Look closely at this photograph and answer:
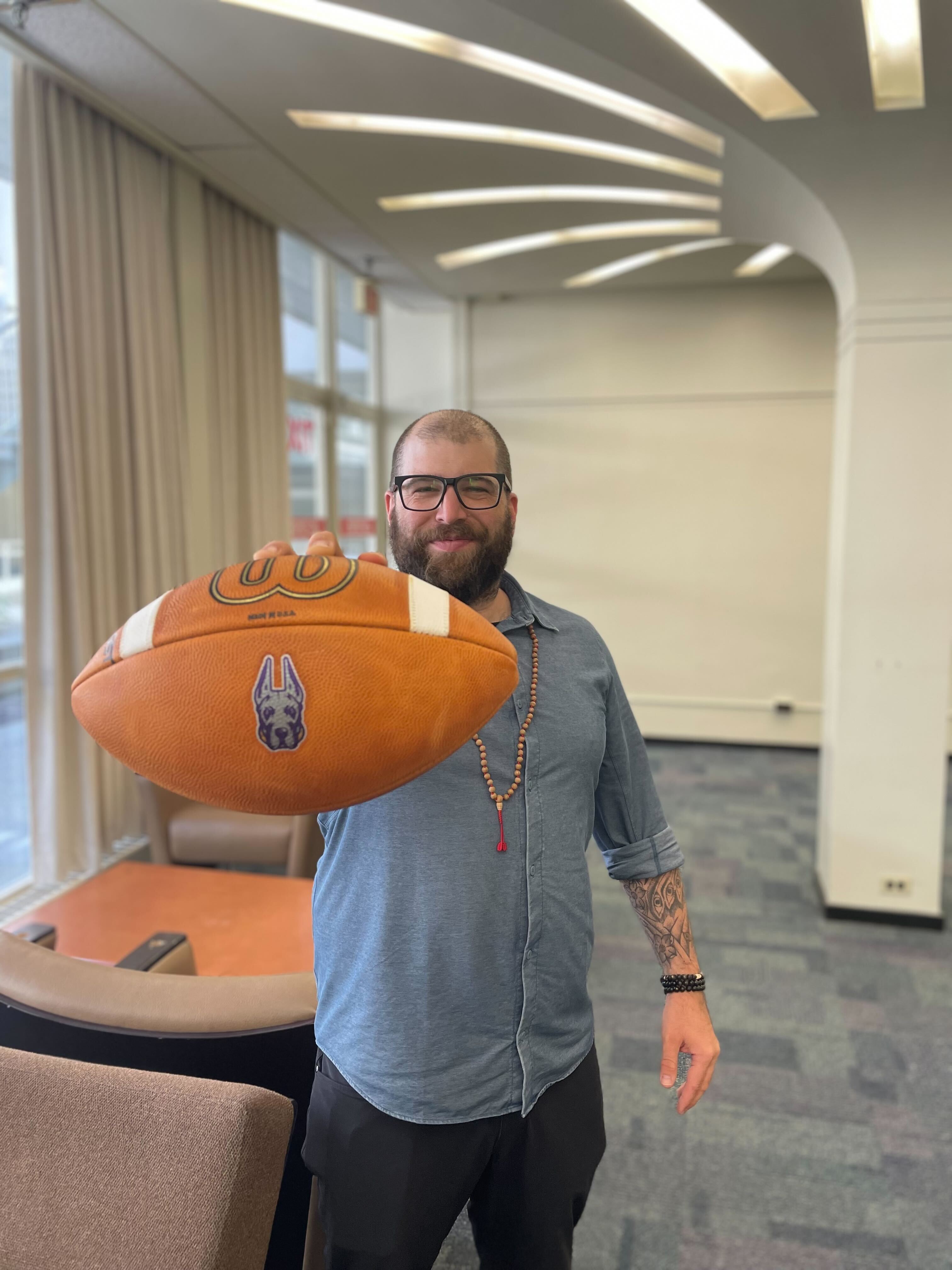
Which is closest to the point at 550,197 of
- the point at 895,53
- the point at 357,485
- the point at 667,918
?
the point at 895,53

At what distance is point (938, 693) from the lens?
3238 mm

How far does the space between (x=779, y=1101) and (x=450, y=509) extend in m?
2.14

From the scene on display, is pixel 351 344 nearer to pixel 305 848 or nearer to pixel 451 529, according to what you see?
pixel 305 848

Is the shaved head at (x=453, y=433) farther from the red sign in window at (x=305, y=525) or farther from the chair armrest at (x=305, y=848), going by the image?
the red sign in window at (x=305, y=525)

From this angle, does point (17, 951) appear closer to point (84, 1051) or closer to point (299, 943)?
point (84, 1051)

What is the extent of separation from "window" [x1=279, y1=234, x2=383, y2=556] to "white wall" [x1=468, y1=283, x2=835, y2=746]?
0.89m

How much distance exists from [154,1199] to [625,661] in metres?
5.68

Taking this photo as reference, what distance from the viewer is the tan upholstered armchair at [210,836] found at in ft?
10.9

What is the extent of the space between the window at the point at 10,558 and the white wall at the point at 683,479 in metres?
3.70

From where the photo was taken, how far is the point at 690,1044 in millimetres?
1167

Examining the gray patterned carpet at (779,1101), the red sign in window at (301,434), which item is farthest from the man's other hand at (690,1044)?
the red sign in window at (301,434)

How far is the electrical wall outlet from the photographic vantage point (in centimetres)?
338

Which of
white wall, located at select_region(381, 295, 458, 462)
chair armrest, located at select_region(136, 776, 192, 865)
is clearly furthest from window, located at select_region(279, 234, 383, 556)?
chair armrest, located at select_region(136, 776, 192, 865)

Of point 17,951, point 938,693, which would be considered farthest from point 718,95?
point 17,951
